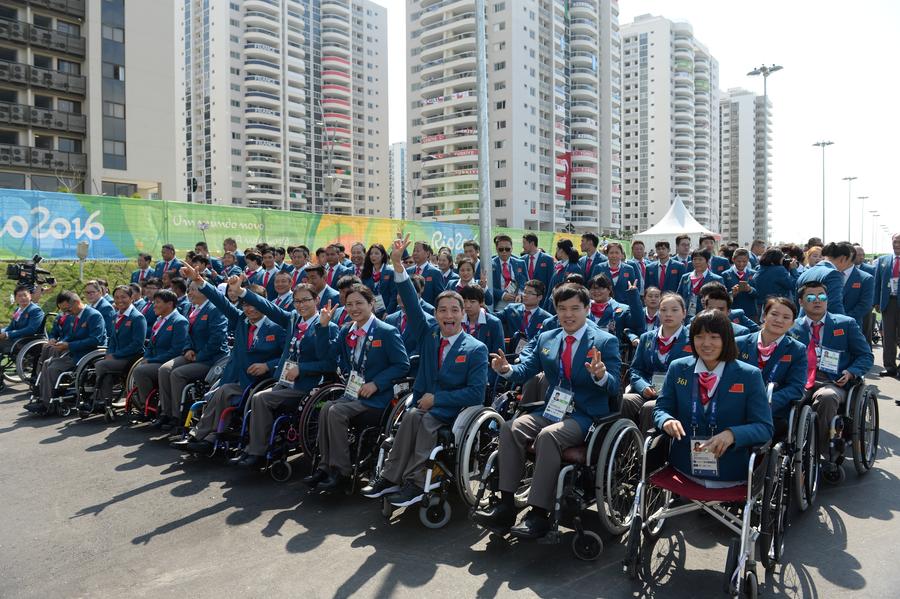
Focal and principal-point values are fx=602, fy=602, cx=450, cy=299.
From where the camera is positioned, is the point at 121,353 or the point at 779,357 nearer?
the point at 779,357

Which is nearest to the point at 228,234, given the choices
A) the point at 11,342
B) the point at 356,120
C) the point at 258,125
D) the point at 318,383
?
the point at 11,342

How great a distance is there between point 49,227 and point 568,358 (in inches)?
467

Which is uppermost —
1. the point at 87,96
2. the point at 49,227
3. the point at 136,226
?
the point at 87,96

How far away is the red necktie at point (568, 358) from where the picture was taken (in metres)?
3.99

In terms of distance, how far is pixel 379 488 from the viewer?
4.09 meters

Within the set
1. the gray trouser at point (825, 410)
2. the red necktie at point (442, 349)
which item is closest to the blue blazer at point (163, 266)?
the red necktie at point (442, 349)

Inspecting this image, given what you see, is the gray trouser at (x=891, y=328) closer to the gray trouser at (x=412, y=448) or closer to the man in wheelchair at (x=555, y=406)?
the man in wheelchair at (x=555, y=406)

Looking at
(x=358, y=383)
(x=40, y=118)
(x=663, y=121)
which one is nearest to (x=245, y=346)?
(x=358, y=383)

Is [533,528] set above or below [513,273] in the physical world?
below

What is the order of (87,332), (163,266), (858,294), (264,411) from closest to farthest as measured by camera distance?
1. (264,411)
2. (858,294)
3. (87,332)
4. (163,266)

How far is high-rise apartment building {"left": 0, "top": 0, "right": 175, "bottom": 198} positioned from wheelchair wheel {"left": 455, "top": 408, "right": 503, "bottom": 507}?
32.9m

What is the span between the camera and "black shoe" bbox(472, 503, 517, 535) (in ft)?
12.0

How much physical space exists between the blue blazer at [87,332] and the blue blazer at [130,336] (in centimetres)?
62

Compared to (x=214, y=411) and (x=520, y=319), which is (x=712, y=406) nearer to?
(x=520, y=319)
